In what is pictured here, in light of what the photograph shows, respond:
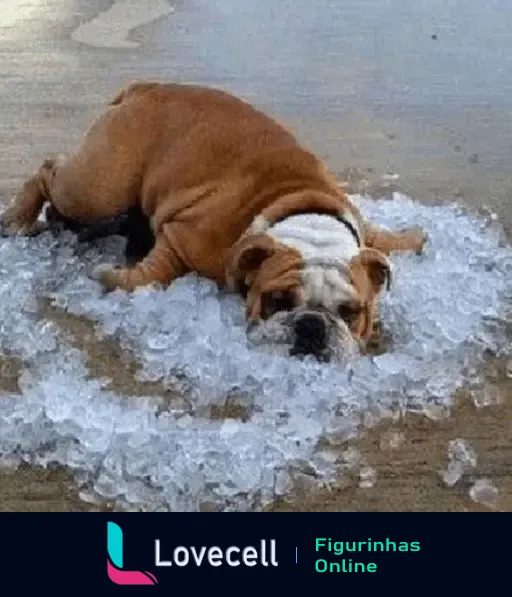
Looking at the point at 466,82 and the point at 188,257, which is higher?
the point at 188,257

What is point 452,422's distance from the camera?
2.23m

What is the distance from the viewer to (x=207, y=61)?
12.8ft

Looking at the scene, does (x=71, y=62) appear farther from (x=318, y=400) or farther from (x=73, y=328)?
(x=318, y=400)

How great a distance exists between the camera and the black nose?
230 centimetres

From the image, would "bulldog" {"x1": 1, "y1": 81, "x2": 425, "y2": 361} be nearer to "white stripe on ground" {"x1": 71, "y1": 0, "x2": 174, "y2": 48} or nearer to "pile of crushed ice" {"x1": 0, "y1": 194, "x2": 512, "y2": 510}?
"pile of crushed ice" {"x1": 0, "y1": 194, "x2": 512, "y2": 510}

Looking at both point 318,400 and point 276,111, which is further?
point 276,111

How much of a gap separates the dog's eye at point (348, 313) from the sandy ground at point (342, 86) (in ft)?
0.77

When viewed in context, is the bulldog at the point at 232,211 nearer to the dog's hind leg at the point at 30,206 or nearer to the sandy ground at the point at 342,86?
the dog's hind leg at the point at 30,206

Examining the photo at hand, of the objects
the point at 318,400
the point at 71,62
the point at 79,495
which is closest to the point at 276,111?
the point at 71,62
